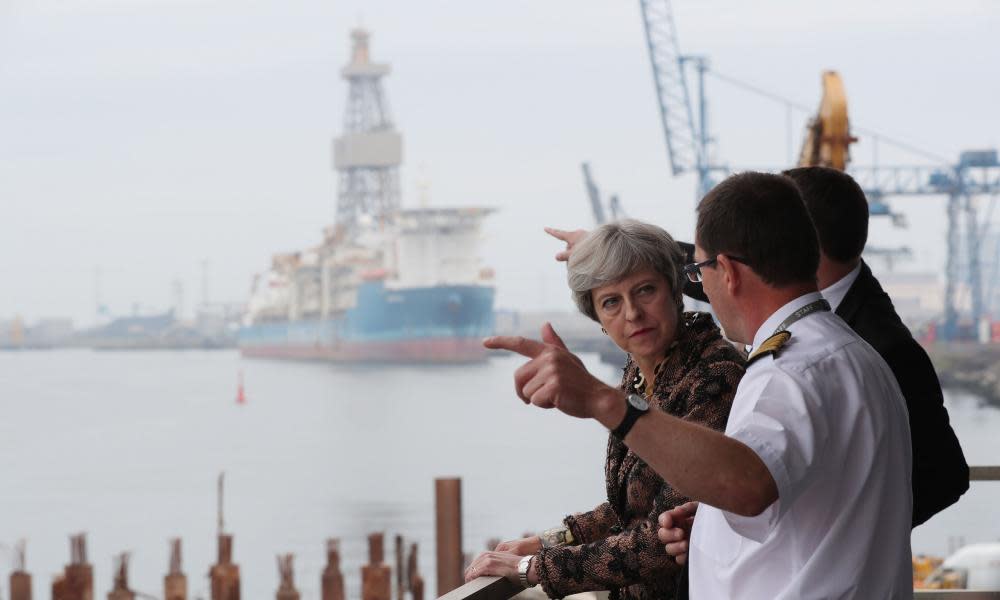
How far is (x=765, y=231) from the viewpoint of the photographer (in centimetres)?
91

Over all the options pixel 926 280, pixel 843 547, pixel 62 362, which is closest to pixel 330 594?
pixel 843 547

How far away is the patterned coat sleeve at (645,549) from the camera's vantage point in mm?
1197

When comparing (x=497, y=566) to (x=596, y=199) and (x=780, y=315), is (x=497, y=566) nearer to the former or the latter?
(x=780, y=315)

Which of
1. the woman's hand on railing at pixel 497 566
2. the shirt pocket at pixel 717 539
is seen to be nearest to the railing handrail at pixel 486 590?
the woman's hand on railing at pixel 497 566

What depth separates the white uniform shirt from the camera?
33.1 inches

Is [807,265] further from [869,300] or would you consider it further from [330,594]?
[330,594]

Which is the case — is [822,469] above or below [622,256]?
below

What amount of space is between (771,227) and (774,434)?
0.50ft

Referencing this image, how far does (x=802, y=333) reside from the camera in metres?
0.90

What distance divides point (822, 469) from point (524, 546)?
620mm

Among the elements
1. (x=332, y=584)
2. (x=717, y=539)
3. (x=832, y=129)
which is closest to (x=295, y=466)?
(x=332, y=584)

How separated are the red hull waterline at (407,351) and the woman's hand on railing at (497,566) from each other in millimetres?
48400

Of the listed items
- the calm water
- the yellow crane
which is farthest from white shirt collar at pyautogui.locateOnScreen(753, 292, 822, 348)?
the calm water

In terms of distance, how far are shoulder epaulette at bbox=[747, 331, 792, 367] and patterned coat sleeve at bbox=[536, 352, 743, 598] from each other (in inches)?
11.2
